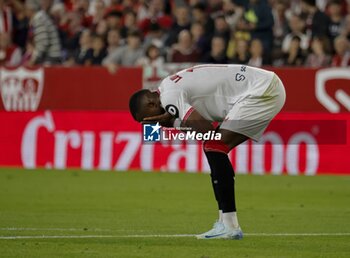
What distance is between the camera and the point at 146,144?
21.5 meters

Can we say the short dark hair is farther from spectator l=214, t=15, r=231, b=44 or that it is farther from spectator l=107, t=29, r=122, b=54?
spectator l=107, t=29, r=122, b=54

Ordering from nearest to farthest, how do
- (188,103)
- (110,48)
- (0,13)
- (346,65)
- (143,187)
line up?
(188,103), (143,187), (346,65), (110,48), (0,13)

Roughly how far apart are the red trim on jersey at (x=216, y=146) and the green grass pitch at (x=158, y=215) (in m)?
0.98

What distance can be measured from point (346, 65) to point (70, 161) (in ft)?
20.3

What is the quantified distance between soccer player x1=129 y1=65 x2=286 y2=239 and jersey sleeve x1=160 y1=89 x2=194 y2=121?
0.02 m

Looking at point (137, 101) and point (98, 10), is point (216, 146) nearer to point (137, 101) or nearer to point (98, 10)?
point (137, 101)

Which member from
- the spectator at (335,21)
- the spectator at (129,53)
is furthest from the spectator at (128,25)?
the spectator at (335,21)

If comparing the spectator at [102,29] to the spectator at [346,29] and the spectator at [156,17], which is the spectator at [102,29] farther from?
the spectator at [346,29]

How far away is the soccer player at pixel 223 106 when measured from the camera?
1162 cm

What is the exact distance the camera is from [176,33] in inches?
1031

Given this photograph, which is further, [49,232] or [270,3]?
[270,3]

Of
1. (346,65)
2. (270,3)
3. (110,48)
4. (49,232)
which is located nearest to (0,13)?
(110,48)

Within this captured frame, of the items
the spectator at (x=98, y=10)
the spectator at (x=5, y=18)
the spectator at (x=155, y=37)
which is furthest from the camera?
the spectator at (x=98, y=10)

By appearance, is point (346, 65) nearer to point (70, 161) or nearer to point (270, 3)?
point (270, 3)
